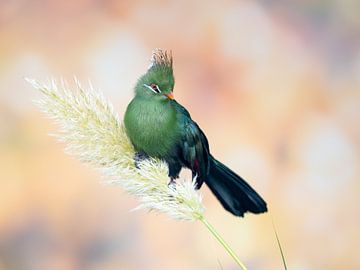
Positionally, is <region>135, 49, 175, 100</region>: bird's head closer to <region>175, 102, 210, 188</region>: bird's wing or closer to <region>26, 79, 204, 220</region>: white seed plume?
<region>175, 102, 210, 188</region>: bird's wing

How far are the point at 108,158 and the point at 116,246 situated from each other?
25.9 inches

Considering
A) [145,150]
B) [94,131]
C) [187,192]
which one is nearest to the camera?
[187,192]

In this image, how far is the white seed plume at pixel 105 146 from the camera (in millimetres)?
823

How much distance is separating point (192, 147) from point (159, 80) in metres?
0.15

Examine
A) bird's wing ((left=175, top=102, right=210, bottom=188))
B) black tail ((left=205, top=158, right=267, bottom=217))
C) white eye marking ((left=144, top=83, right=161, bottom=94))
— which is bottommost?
black tail ((left=205, top=158, right=267, bottom=217))

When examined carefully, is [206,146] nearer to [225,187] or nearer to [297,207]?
[225,187]

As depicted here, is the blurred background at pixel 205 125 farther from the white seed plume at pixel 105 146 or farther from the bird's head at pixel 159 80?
the white seed plume at pixel 105 146

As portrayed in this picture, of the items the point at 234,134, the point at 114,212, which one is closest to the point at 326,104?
the point at 234,134

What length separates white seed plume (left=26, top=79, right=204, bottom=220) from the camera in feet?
2.70

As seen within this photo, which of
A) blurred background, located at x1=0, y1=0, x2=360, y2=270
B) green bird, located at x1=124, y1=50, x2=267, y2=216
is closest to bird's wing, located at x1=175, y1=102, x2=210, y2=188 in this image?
green bird, located at x1=124, y1=50, x2=267, y2=216

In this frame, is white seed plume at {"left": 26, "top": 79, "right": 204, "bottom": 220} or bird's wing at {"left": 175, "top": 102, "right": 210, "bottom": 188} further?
bird's wing at {"left": 175, "top": 102, "right": 210, "bottom": 188}

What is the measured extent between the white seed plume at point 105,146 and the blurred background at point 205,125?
609 mm

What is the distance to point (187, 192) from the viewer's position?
2.62 feet

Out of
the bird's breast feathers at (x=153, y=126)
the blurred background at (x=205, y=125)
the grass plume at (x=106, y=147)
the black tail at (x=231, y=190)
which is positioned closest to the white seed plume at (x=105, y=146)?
the grass plume at (x=106, y=147)
